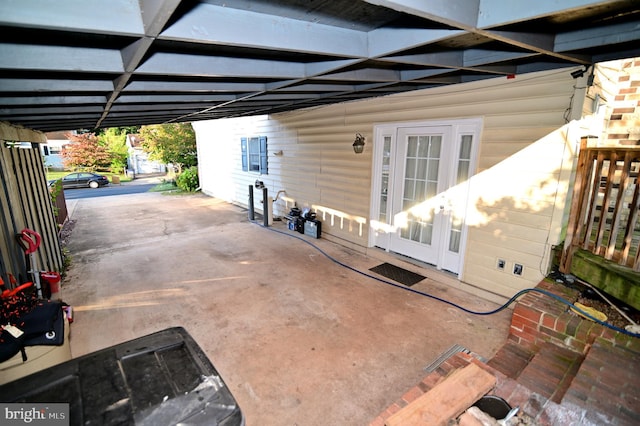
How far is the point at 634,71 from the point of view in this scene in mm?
3465

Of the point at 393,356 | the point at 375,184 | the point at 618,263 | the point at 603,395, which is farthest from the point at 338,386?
the point at 375,184

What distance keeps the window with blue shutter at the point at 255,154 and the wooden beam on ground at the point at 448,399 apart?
7.00 metres

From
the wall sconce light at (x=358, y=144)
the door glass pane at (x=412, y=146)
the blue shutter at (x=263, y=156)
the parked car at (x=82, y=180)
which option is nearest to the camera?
the door glass pane at (x=412, y=146)

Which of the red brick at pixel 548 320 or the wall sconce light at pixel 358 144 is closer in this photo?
the red brick at pixel 548 320

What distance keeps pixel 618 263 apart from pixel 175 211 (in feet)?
32.2

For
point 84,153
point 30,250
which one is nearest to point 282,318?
point 30,250

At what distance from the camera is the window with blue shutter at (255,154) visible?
809 centimetres

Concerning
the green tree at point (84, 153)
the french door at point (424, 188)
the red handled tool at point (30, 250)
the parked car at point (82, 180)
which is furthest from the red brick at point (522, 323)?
the green tree at point (84, 153)

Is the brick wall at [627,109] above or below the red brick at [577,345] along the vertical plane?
above

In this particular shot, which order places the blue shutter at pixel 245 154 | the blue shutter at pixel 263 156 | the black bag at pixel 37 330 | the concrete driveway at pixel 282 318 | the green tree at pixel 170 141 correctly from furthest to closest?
the green tree at pixel 170 141
the blue shutter at pixel 245 154
the blue shutter at pixel 263 156
the concrete driveway at pixel 282 318
the black bag at pixel 37 330

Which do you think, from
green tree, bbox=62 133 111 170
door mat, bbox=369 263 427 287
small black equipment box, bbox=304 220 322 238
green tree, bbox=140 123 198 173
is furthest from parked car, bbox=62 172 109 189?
door mat, bbox=369 263 427 287

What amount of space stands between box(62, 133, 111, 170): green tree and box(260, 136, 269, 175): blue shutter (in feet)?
62.4

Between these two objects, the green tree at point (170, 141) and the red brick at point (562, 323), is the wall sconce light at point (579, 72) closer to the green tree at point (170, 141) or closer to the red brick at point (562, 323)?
the red brick at point (562, 323)

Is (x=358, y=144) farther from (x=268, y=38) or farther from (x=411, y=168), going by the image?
(x=268, y=38)
